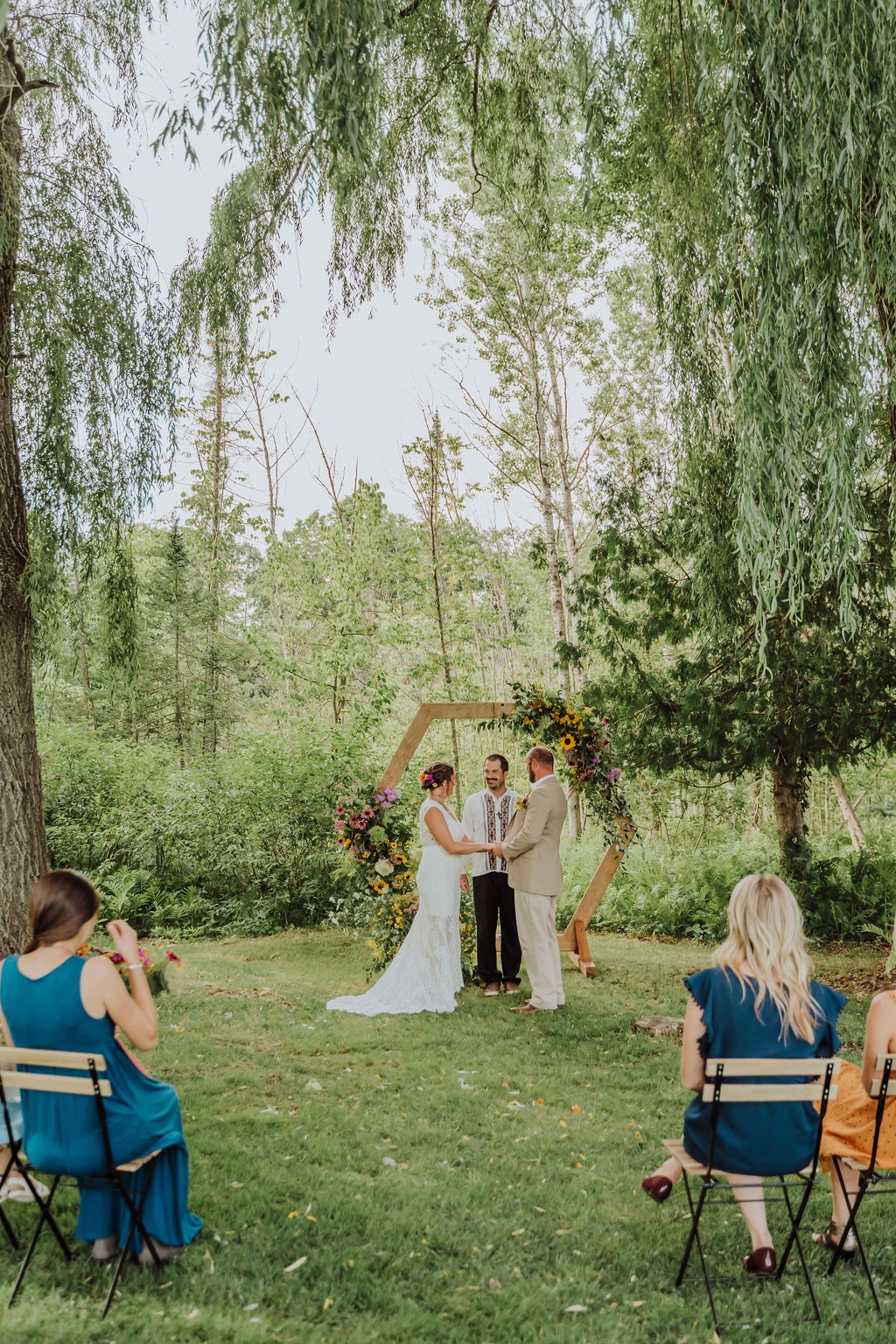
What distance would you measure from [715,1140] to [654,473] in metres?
8.24

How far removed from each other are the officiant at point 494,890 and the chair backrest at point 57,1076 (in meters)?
5.25

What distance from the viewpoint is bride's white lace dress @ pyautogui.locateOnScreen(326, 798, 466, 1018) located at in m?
7.73

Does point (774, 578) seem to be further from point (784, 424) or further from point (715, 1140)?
point (715, 1140)

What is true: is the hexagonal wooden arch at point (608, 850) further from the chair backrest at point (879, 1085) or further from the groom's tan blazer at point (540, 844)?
the chair backrest at point (879, 1085)

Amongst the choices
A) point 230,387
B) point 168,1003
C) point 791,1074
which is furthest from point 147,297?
point 230,387

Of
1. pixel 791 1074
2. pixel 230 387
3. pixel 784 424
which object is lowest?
pixel 791 1074

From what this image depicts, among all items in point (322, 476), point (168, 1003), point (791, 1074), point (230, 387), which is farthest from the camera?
point (230, 387)

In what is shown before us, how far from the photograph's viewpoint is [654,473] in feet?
35.0

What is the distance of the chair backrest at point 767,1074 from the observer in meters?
3.21

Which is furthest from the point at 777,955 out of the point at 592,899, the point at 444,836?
the point at 592,899

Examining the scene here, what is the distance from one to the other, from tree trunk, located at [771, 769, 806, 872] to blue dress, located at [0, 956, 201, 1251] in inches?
339

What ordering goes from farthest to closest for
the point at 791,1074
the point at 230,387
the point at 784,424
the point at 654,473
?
the point at 230,387 → the point at 654,473 → the point at 784,424 → the point at 791,1074

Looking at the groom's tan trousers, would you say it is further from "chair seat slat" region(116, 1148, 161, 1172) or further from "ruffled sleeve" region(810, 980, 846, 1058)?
"chair seat slat" region(116, 1148, 161, 1172)

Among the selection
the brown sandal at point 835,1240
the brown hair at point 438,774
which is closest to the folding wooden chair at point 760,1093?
the brown sandal at point 835,1240
